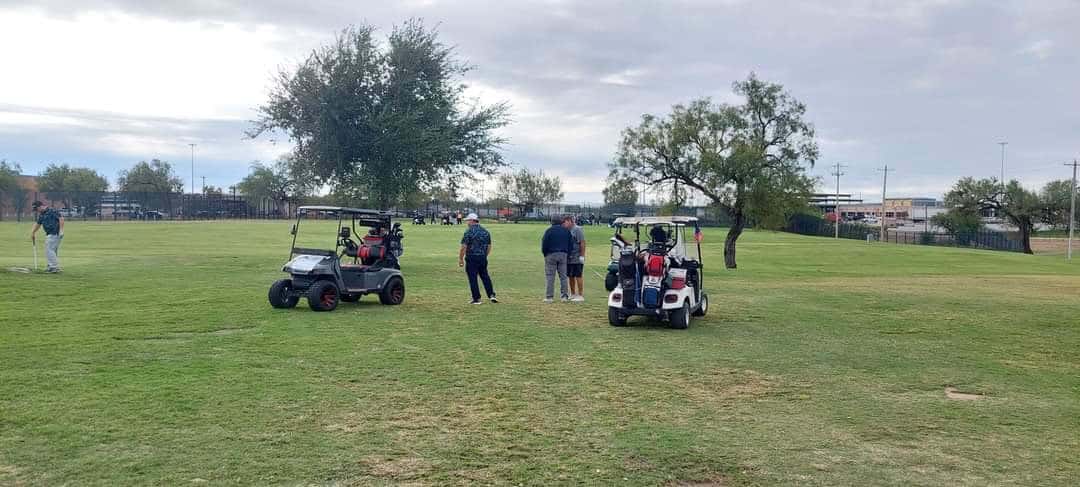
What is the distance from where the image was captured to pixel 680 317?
1204 centimetres

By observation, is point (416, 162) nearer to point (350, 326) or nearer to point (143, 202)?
point (350, 326)

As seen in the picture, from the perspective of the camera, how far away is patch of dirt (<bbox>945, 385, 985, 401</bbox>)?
776 cm

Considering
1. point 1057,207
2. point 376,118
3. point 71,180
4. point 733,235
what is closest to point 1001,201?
point 1057,207

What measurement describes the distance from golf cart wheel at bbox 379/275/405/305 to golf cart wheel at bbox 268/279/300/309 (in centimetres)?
150

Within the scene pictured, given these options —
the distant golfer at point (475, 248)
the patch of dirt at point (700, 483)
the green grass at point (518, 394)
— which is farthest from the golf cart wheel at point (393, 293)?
the patch of dirt at point (700, 483)

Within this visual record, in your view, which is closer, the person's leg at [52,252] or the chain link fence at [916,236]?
the person's leg at [52,252]

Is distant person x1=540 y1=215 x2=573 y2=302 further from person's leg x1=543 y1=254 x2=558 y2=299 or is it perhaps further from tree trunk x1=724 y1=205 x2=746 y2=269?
tree trunk x1=724 y1=205 x2=746 y2=269

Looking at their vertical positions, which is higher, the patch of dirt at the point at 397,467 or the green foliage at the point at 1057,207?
the green foliage at the point at 1057,207

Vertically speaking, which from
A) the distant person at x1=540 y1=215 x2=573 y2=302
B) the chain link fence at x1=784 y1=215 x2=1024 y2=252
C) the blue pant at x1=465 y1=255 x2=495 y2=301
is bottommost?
the chain link fence at x1=784 y1=215 x2=1024 y2=252

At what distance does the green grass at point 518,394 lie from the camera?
5.43 metres

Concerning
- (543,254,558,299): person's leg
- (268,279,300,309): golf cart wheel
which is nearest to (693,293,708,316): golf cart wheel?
(543,254,558,299): person's leg

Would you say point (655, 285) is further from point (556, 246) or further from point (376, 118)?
point (376, 118)

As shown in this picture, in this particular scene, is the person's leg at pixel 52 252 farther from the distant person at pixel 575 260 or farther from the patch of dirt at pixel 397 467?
the patch of dirt at pixel 397 467

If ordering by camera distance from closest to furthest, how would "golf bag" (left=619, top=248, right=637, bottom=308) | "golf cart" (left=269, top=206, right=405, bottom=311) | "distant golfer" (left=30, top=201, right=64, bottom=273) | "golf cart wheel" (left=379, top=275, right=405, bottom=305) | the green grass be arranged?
the green grass → "golf bag" (left=619, top=248, right=637, bottom=308) → "golf cart" (left=269, top=206, right=405, bottom=311) → "golf cart wheel" (left=379, top=275, right=405, bottom=305) → "distant golfer" (left=30, top=201, right=64, bottom=273)
